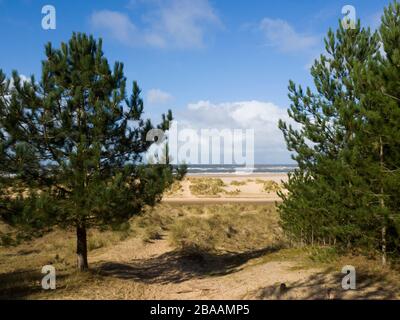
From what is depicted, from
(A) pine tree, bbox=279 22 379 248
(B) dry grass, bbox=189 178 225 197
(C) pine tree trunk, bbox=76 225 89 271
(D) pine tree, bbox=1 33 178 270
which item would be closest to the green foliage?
(A) pine tree, bbox=279 22 379 248

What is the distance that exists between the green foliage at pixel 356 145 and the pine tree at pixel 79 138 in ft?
15.8

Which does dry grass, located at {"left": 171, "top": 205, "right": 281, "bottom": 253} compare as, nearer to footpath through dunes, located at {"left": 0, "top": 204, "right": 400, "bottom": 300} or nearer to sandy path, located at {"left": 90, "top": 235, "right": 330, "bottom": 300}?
footpath through dunes, located at {"left": 0, "top": 204, "right": 400, "bottom": 300}

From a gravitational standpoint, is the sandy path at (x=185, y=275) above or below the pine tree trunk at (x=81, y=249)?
below

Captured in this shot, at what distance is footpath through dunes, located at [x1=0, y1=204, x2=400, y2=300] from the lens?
9.82 meters

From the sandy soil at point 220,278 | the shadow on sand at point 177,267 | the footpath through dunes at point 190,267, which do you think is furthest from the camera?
the shadow on sand at point 177,267

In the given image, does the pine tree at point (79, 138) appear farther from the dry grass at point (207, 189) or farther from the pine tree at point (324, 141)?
the dry grass at point (207, 189)

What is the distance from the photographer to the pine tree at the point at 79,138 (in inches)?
381

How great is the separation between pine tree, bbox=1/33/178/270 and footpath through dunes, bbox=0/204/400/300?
79.5 inches

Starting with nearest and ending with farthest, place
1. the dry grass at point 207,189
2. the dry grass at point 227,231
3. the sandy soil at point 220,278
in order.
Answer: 1. the sandy soil at point 220,278
2. the dry grass at point 227,231
3. the dry grass at point 207,189

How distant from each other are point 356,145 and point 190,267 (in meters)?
7.85

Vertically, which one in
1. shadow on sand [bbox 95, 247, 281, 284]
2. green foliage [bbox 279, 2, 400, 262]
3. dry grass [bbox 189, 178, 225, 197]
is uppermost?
green foliage [bbox 279, 2, 400, 262]

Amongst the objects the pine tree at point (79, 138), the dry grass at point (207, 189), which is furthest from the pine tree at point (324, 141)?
the dry grass at point (207, 189)

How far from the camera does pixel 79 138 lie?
10617mm

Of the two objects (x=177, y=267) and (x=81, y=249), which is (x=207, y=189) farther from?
(x=81, y=249)
